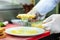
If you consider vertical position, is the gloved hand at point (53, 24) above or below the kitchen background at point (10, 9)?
below

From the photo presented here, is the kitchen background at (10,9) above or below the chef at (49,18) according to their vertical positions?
above

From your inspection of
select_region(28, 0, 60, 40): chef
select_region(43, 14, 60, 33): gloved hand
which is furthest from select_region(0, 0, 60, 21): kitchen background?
select_region(43, 14, 60, 33): gloved hand

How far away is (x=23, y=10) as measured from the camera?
1.39 m

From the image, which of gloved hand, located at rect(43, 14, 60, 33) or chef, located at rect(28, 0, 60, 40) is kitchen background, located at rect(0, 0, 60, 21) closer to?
chef, located at rect(28, 0, 60, 40)

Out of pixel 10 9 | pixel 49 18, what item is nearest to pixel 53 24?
pixel 49 18

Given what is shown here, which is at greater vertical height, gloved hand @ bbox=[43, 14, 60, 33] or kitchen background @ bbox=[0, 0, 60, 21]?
kitchen background @ bbox=[0, 0, 60, 21]

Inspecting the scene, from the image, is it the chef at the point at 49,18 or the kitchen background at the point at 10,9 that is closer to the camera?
the chef at the point at 49,18

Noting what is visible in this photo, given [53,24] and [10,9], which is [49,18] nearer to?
[53,24]

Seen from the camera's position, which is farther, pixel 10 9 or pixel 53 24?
pixel 10 9

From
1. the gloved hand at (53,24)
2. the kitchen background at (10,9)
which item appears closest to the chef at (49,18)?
the gloved hand at (53,24)

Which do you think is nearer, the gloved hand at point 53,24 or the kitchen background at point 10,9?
the gloved hand at point 53,24

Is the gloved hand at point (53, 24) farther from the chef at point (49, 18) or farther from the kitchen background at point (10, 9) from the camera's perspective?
the kitchen background at point (10, 9)

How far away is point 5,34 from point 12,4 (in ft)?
2.39

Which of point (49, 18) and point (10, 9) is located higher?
point (10, 9)
